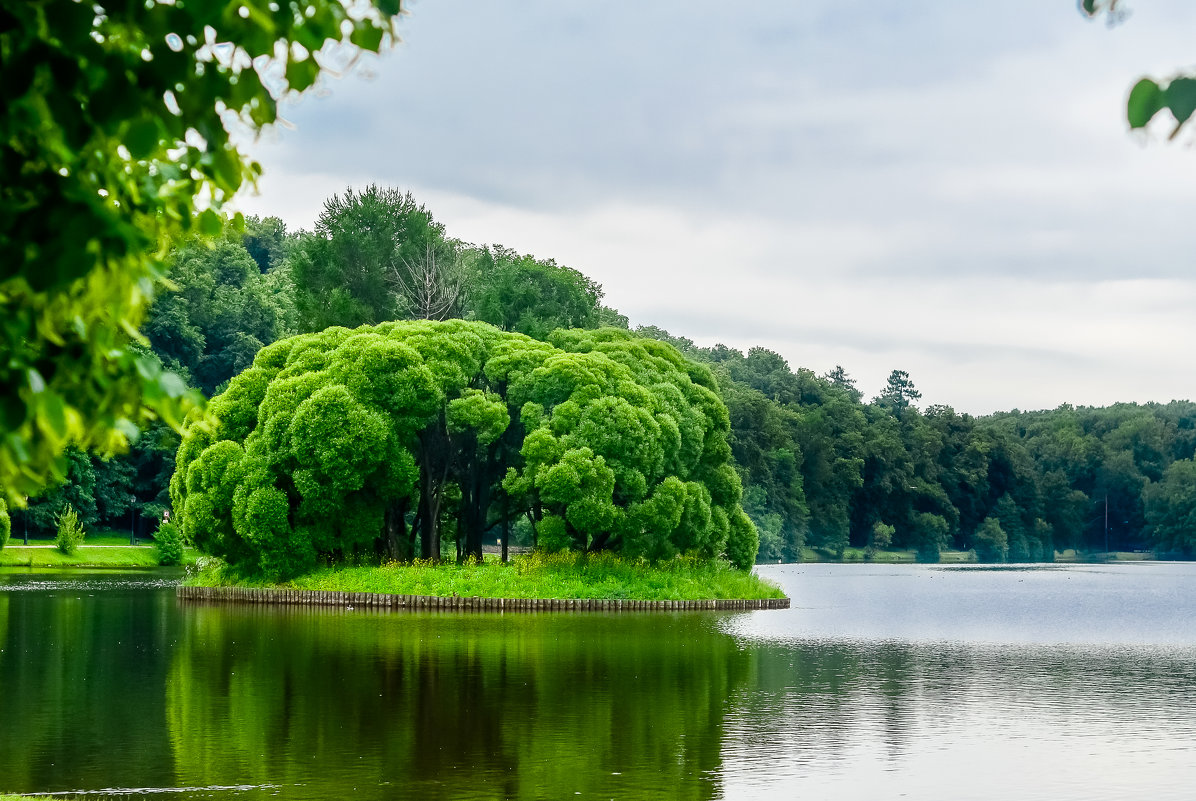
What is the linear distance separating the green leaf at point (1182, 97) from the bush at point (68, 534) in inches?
2809

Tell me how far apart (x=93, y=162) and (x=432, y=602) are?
36448 mm

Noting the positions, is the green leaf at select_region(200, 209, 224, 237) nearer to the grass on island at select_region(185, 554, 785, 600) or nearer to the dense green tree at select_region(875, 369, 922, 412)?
the grass on island at select_region(185, 554, 785, 600)

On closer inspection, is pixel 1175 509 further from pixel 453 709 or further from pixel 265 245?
pixel 453 709

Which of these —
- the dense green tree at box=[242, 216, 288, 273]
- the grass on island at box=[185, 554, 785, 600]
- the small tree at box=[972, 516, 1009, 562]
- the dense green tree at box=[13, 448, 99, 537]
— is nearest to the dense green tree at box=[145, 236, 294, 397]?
the dense green tree at box=[13, 448, 99, 537]

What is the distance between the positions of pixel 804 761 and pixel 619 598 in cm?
2504

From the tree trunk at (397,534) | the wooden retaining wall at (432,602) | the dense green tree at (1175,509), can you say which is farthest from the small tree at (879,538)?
the wooden retaining wall at (432,602)

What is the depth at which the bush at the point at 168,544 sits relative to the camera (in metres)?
70.5

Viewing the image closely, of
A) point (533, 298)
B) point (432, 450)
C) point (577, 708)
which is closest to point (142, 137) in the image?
point (577, 708)

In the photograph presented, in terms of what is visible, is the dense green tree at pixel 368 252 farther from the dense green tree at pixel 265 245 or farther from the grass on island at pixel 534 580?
the dense green tree at pixel 265 245

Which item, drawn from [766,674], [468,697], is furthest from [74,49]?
[766,674]

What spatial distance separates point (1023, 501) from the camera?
123 metres

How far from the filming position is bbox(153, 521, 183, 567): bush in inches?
2776

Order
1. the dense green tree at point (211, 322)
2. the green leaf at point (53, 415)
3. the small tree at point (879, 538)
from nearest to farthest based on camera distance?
the green leaf at point (53, 415), the dense green tree at point (211, 322), the small tree at point (879, 538)

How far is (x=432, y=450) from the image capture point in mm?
46281
